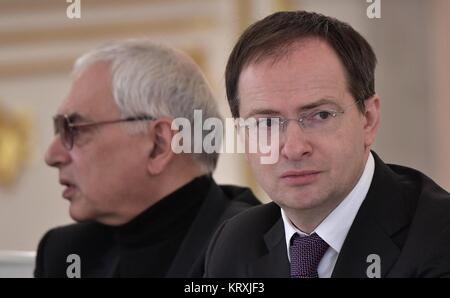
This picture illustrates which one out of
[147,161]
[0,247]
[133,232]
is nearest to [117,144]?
[147,161]

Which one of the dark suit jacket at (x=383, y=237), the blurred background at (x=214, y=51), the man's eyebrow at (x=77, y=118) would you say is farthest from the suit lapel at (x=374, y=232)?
the man's eyebrow at (x=77, y=118)

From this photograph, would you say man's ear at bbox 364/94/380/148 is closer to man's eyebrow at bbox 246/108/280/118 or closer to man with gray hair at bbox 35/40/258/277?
man's eyebrow at bbox 246/108/280/118

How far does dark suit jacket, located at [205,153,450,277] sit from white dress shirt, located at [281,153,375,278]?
0.05 ft

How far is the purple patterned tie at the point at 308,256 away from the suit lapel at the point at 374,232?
33mm

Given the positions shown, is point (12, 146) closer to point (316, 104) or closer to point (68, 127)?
point (68, 127)

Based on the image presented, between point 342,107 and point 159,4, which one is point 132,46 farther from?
point 342,107

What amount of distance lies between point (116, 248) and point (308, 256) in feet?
1.94

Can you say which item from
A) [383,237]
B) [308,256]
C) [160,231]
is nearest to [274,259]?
[308,256]

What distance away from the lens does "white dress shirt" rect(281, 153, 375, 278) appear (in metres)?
1.12

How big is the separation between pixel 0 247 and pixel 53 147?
1.04 m

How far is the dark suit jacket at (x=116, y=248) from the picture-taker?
1.46 meters

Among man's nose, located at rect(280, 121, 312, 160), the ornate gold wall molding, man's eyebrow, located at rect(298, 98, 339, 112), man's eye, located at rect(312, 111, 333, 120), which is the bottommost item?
the ornate gold wall molding

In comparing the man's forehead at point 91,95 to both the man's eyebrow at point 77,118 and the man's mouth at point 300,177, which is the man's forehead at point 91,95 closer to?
the man's eyebrow at point 77,118

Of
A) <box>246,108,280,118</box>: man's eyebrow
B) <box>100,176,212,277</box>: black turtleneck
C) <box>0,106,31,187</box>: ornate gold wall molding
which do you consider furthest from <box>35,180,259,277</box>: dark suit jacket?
<box>0,106,31,187</box>: ornate gold wall molding
